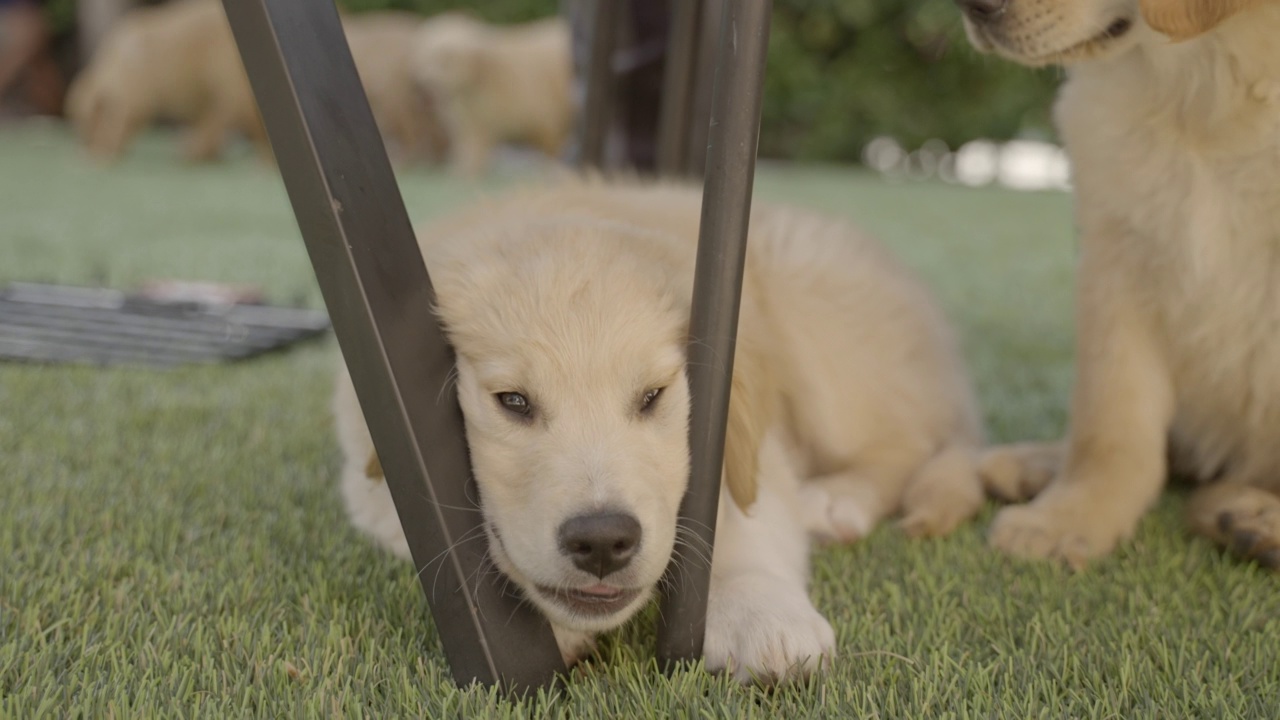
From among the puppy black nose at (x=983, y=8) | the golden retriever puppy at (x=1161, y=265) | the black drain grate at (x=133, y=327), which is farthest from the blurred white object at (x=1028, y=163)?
the puppy black nose at (x=983, y=8)

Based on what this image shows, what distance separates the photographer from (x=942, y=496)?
5.58ft

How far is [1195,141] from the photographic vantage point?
157 cm

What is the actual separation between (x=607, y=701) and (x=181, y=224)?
4.42m

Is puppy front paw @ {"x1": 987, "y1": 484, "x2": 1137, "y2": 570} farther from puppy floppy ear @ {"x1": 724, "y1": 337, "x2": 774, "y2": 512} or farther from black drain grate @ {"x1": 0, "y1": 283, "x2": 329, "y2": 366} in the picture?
black drain grate @ {"x1": 0, "y1": 283, "x2": 329, "y2": 366}

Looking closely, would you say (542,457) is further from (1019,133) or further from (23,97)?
(23,97)

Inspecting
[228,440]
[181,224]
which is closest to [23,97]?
[181,224]

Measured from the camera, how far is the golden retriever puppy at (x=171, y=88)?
8.18m

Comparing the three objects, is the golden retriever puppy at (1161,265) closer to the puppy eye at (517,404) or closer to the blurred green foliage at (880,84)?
the puppy eye at (517,404)

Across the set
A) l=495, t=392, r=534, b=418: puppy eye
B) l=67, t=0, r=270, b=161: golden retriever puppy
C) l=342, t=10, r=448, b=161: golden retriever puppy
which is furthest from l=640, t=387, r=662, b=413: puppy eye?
l=342, t=10, r=448, b=161: golden retriever puppy

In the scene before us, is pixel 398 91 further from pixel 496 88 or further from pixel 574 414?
pixel 574 414

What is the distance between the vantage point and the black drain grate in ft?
8.04

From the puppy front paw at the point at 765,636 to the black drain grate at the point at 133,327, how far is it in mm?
1659

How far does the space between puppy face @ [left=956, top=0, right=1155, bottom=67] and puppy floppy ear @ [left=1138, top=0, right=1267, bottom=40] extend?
125 mm

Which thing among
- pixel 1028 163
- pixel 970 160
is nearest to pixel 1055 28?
pixel 970 160
